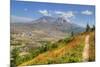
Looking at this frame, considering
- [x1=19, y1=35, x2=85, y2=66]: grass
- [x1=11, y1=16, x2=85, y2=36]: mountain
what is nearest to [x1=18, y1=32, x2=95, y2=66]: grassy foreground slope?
[x1=19, y1=35, x2=85, y2=66]: grass

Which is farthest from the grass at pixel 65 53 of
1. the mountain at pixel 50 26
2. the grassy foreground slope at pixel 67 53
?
the mountain at pixel 50 26

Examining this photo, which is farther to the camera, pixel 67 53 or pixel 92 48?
pixel 92 48

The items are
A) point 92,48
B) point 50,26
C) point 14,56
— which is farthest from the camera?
point 92,48

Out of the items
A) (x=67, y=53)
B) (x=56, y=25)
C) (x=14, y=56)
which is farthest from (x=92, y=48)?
(x=14, y=56)

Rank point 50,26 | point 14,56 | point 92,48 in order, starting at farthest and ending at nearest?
1. point 92,48
2. point 50,26
3. point 14,56

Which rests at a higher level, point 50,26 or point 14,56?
point 50,26

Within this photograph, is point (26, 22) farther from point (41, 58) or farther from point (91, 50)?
point (91, 50)

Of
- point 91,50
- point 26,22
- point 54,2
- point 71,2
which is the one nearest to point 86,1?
point 71,2

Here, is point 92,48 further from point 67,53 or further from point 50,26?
point 50,26
